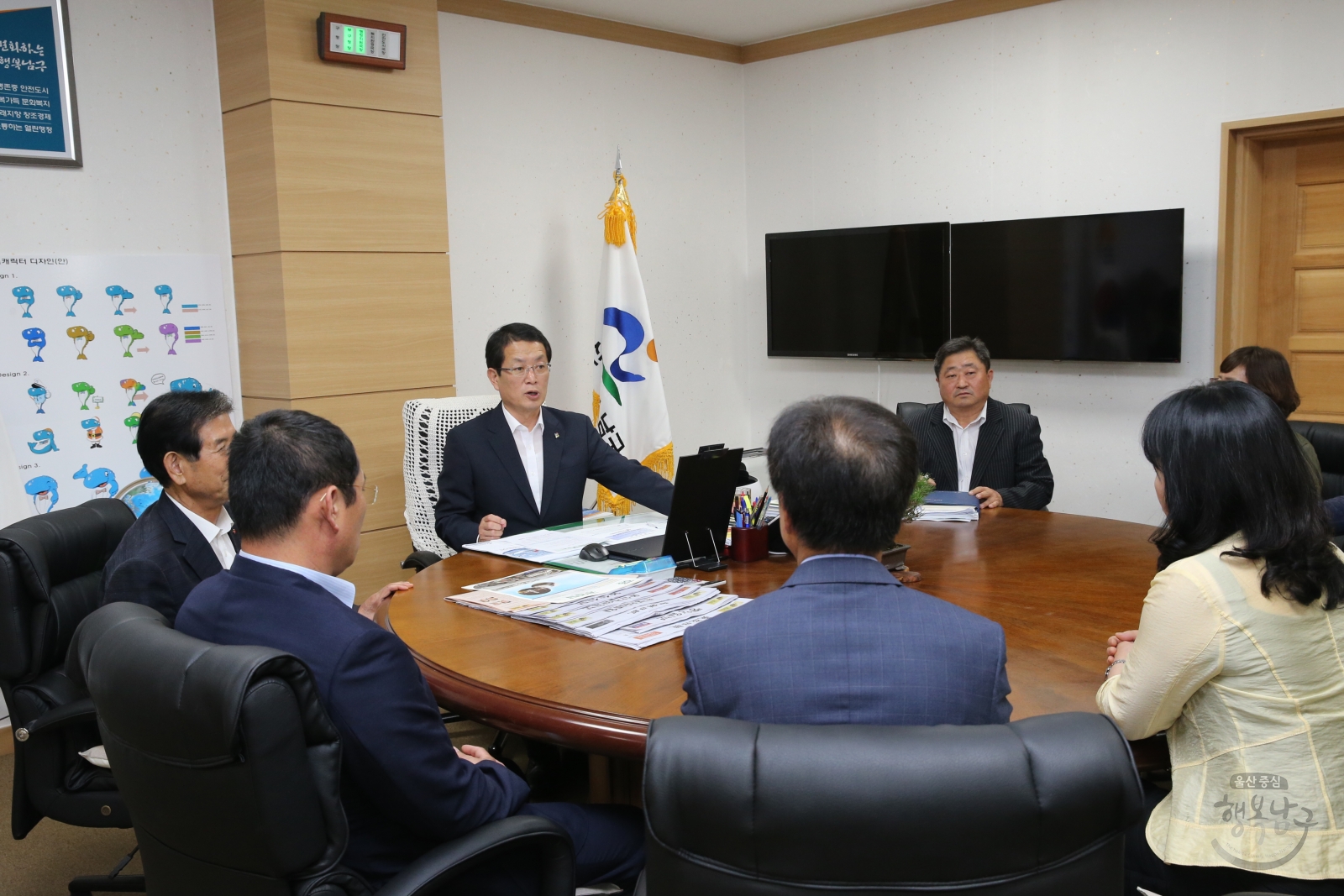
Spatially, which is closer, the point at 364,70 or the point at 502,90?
the point at 364,70

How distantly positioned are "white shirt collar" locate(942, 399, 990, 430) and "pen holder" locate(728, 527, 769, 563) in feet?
5.12

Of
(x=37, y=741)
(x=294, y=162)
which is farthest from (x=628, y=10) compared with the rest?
(x=37, y=741)

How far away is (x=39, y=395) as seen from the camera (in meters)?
3.89

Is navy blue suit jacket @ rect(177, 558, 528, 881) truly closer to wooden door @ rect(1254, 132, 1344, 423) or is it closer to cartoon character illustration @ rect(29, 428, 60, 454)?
cartoon character illustration @ rect(29, 428, 60, 454)

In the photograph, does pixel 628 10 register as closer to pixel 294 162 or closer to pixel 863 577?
pixel 294 162

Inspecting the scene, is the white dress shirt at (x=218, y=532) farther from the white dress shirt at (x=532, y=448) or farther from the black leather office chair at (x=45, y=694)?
the white dress shirt at (x=532, y=448)

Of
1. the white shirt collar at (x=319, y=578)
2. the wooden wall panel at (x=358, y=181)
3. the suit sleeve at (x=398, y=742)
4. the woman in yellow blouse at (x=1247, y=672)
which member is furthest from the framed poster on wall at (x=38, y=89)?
the woman in yellow blouse at (x=1247, y=672)

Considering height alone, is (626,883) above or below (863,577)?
below

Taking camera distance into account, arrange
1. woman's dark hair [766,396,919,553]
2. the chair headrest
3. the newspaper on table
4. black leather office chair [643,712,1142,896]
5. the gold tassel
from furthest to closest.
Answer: the gold tassel, the newspaper on table, woman's dark hair [766,396,919,553], the chair headrest, black leather office chair [643,712,1142,896]

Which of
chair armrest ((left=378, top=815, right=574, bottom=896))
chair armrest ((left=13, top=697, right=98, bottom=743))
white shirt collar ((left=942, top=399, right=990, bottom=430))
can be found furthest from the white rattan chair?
chair armrest ((left=378, top=815, right=574, bottom=896))

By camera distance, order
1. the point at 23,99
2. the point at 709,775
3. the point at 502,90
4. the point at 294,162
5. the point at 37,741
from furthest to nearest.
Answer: the point at 502,90 → the point at 294,162 → the point at 23,99 → the point at 37,741 → the point at 709,775

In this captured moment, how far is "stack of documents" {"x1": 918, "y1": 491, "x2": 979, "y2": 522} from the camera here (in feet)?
10.7

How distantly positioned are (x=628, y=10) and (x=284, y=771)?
193 inches

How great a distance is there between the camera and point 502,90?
5238 millimetres
